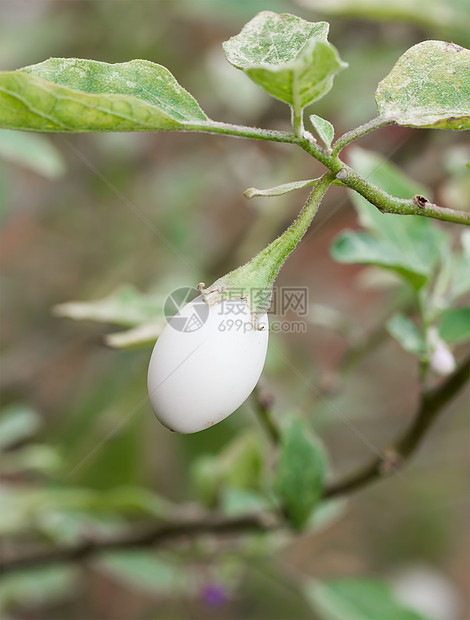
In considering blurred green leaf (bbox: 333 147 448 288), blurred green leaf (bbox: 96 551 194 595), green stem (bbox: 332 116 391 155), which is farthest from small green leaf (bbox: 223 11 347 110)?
blurred green leaf (bbox: 96 551 194 595)

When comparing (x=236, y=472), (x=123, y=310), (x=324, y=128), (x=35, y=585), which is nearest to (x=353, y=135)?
(x=324, y=128)

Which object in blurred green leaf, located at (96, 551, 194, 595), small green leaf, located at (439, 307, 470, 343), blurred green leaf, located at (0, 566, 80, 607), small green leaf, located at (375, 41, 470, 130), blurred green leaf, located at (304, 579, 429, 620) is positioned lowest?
blurred green leaf, located at (0, 566, 80, 607)

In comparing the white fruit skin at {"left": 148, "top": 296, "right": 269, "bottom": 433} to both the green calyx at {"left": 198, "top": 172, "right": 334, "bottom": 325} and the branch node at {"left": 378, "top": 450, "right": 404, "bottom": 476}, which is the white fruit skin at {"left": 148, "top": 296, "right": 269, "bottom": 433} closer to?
the green calyx at {"left": 198, "top": 172, "right": 334, "bottom": 325}

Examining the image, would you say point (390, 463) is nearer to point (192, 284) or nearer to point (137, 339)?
point (137, 339)

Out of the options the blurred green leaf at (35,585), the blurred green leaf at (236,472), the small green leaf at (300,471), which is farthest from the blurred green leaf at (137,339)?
the blurred green leaf at (35,585)

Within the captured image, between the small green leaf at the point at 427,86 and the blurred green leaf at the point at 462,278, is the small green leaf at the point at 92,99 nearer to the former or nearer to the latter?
the small green leaf at the point at 427,86

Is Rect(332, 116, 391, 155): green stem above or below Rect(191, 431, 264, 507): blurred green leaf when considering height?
above

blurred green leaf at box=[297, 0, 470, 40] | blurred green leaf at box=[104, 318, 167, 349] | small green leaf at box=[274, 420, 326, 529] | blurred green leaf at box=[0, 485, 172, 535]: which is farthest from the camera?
blurred green leaf at box=[297, 0, 470, 40]
